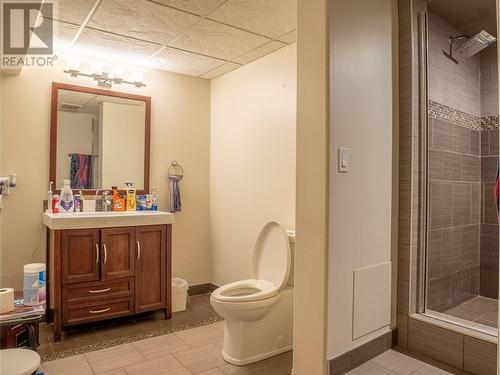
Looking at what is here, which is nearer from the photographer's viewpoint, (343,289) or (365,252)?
(343,289)

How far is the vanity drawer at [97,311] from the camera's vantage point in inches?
102

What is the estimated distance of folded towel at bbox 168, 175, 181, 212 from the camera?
3486 mm

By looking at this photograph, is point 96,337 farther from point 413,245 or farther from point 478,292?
point 478,292

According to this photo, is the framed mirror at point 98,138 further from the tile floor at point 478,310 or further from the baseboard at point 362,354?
the tile floor at point 478,310

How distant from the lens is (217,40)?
2768 mm

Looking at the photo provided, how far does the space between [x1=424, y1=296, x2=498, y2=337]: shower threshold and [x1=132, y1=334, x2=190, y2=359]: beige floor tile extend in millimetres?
1644

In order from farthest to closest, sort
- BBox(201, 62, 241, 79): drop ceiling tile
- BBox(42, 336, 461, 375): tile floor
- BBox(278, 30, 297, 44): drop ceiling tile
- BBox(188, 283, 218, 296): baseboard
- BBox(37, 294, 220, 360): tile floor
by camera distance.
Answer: BBox(188, 283, 218, 296): baseboard, BBox(201, 62, 241, 79): drop ceiling tile, BBox(278, 30, 297, 44): drop ceiling tile, BBox(37, 294, 220, 360): tile floor, BBox(42, 336, 461, 375): tile floor

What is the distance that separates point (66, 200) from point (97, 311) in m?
0.94

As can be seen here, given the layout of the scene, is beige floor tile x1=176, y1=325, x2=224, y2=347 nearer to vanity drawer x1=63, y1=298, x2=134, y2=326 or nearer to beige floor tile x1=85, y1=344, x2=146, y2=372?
beige floor tile x1=85, y1=344, x2=146, y2=372

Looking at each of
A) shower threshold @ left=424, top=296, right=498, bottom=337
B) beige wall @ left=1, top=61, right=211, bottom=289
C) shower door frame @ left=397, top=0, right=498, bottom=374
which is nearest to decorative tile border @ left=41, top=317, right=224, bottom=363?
beige wall @ left=1, top=61, right=211, bottom=289

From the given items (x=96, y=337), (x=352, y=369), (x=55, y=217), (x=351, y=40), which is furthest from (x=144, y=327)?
(x=351, y=40)

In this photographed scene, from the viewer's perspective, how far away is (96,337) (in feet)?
8.61

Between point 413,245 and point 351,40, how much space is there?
3.96ft

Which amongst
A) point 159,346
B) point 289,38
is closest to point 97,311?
point 159,346
